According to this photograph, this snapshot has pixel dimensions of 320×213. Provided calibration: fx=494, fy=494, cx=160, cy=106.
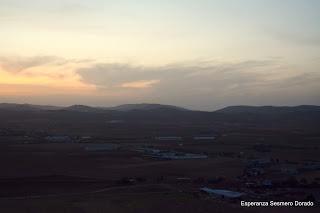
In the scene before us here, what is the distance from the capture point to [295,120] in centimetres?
10344

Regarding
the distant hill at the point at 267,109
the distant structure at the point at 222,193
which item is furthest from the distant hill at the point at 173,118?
the distant structure at the point at 222,193

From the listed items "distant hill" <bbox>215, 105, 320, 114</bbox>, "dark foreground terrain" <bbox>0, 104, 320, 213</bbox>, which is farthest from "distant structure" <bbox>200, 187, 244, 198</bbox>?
"distant hill" <bbox>215, 105, 320, 114</bbox>

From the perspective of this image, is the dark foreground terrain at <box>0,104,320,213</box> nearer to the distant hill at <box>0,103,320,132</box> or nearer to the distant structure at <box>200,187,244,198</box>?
the distant structure at <box>200,187,244,198</box>

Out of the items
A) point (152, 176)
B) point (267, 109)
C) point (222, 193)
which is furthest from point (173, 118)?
point (222, 193)

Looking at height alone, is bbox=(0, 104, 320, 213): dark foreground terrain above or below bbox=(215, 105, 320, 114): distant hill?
below

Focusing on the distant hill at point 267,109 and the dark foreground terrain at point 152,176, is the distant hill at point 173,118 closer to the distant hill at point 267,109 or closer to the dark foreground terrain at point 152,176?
the distant hill at point 267,109

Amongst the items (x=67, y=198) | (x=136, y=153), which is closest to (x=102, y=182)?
(x=67, y=198)

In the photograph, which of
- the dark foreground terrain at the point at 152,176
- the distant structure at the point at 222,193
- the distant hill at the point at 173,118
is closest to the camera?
the dark foreground terrain at the point at 152,176

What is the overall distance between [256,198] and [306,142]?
3505 cm

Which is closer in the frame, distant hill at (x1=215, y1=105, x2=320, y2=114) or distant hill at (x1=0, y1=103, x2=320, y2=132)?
distant hill at (x1=0, y1=103, x2=320, y2=132)

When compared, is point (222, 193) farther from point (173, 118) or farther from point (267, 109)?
point (267, 109)

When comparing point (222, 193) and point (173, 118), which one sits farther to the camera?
point (173, 118)

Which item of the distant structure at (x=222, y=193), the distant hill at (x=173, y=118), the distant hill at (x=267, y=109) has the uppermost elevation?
the distant hill at (x=267, y=109)

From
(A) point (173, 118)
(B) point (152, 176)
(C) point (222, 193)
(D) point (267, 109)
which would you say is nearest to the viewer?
(C) point (222, 193)
